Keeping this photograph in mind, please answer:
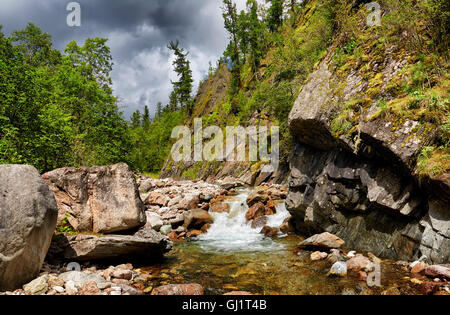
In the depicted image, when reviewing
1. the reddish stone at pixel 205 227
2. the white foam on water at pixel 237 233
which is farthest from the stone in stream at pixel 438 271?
the reddish stone at pixel 205 227

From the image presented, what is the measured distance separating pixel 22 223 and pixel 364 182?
341 inches

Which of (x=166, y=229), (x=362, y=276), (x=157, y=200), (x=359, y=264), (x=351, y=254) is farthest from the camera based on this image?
(x=157, y=200)

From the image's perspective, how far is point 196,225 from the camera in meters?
12.9

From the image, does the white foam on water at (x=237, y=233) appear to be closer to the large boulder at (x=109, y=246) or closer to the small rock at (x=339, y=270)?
the large boulder at (x=109, y=246)

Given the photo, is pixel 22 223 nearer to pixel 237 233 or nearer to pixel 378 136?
pixel 378 136

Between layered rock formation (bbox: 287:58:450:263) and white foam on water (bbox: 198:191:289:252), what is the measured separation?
6.07 feet

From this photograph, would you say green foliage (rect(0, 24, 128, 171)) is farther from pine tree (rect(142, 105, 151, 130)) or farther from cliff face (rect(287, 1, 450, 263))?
pine tree (rect(142, 105, 151, 130))

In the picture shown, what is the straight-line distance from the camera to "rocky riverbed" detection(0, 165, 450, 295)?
493 centimetres

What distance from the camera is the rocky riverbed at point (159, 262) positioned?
16.2ft

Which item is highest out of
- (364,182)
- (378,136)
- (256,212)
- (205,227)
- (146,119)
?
(146,119)

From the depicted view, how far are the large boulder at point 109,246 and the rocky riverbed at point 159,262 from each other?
0.02 meters

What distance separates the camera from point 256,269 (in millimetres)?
6891

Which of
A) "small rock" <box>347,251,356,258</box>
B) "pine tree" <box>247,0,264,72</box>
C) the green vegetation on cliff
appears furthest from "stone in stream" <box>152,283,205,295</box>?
"pine tree" <box>247,0,264,72</box>


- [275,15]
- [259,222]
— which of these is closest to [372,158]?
[259,222]
